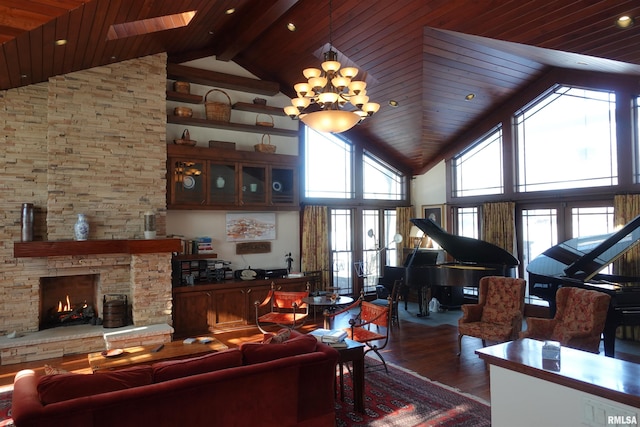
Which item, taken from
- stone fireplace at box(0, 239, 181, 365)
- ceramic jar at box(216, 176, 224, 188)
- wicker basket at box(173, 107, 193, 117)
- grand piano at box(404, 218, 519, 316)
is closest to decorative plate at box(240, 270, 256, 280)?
stone fireplace at box(0, 239, 181, 365)

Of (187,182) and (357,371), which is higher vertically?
(187,182)

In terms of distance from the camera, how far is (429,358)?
5.21m

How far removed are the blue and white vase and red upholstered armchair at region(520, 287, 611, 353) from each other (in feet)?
18.7

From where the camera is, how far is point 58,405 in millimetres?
2277

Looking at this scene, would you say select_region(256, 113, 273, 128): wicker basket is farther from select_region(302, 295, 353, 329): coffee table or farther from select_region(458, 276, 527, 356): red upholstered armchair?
select_region(458, 276, 527, 356): red upholstered armchair

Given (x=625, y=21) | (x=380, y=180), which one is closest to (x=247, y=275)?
(x=380, y=180)

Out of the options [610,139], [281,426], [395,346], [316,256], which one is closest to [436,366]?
[395,346]

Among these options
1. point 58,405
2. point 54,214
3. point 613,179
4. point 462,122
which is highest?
point 462,122

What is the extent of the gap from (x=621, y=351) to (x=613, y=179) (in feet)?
8.84

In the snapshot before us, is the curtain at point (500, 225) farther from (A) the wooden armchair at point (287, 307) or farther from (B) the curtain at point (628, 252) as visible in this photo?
(A) the wooden armchair at point (287, 307)

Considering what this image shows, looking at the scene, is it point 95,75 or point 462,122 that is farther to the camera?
point 462,122

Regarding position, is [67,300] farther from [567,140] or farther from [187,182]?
[567,140]

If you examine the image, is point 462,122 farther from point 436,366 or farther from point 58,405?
point 58,405

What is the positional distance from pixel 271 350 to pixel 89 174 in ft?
14.4
